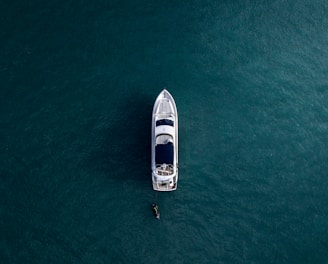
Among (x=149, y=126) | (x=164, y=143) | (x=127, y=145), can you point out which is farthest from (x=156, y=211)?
(x=149, y=126)

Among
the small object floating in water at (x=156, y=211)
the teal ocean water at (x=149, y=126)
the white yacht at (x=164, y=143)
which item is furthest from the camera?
the small object floating in water at (x=156, y=211)

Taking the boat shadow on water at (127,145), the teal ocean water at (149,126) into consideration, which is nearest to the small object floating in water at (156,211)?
the teal ocean water at (149,126)

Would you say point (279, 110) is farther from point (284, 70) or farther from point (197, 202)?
point (197, 202)

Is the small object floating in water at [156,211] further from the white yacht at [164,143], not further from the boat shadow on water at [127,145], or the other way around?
the boat shadow on water at [127,145]

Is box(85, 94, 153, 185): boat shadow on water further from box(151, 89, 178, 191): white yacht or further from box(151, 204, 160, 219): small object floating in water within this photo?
box(151, 204, 160, 219): small object floating in water

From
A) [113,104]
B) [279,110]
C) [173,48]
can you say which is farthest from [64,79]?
[279,110]

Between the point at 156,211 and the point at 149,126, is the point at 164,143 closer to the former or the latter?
the point at 149,126
